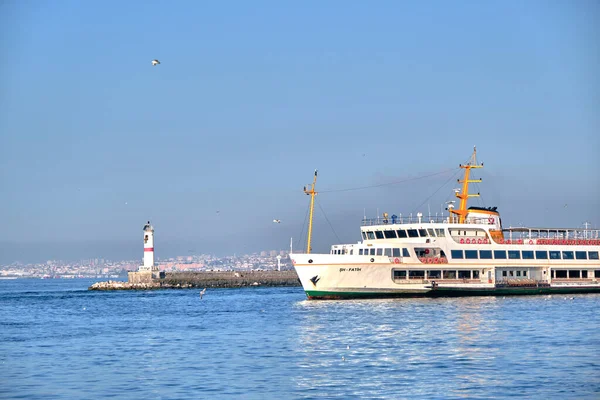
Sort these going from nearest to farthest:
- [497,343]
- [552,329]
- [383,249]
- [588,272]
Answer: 1. [497,343]
2. [552,329]
3. [383,249]
4. [588,272]

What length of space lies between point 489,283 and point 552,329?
22.3 meters

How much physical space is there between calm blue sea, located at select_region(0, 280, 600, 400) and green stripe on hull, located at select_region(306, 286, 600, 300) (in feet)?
9.52

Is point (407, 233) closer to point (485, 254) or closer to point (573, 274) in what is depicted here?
point (485, 254)

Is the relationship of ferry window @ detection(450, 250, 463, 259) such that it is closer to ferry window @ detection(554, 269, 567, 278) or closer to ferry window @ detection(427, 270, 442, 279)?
ferry window @ detection(427, 270, 442, 279)

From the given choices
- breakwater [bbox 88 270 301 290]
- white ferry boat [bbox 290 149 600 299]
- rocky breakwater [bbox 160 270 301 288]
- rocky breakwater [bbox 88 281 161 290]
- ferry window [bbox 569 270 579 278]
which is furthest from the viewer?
rocky breakwater [bbox 160 270 301 288]

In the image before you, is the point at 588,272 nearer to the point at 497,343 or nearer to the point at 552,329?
the point at 552,329

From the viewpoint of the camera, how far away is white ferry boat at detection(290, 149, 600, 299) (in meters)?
58.1

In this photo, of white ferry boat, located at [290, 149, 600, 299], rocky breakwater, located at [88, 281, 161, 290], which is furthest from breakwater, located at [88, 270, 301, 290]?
white ferry boat, located at [290, 149, 600, 299]

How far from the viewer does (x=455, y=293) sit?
201 ft

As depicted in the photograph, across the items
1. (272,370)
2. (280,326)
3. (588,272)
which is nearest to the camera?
(272,370)

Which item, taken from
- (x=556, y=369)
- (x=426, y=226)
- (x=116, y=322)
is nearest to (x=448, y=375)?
(x=556, y=369)

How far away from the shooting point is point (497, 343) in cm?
3569

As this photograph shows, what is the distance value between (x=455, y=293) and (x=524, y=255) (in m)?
7.29

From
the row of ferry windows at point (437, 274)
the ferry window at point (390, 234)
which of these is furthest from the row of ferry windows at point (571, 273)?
the ferry window at point (390, 234)
